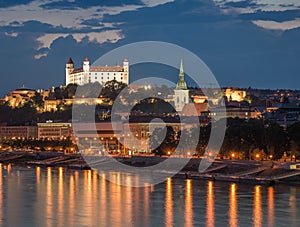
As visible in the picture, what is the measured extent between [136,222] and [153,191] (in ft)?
16.0

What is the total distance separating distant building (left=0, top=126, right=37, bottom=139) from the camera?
155 feet

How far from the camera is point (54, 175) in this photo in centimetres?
2573

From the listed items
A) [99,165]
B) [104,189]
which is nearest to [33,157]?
[99,165]

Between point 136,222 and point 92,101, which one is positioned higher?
point 92,101

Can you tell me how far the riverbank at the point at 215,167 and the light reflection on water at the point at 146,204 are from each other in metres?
0.71

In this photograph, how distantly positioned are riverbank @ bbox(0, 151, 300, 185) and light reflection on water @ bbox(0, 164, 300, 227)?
71 centimetres

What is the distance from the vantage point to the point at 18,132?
48000mm

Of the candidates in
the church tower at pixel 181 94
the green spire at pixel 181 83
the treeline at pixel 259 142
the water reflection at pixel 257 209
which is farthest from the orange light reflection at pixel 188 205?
the green spire at pixel 181 83

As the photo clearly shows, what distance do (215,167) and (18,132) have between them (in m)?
24.6

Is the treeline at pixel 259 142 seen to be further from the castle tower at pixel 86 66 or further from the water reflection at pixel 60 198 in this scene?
the castle tower at pixel 86 66

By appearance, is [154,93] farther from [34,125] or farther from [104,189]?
[104,189]

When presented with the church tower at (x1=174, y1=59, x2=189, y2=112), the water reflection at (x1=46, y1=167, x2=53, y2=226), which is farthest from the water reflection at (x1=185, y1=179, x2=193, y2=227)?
the church tower at (x1=174, y1=59, x2=189, y2=112)

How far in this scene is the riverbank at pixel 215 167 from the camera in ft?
70.9

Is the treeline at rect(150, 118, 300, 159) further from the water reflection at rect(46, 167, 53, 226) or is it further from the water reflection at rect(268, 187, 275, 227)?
the water reflection at rect(46, 167, 53, 226)
